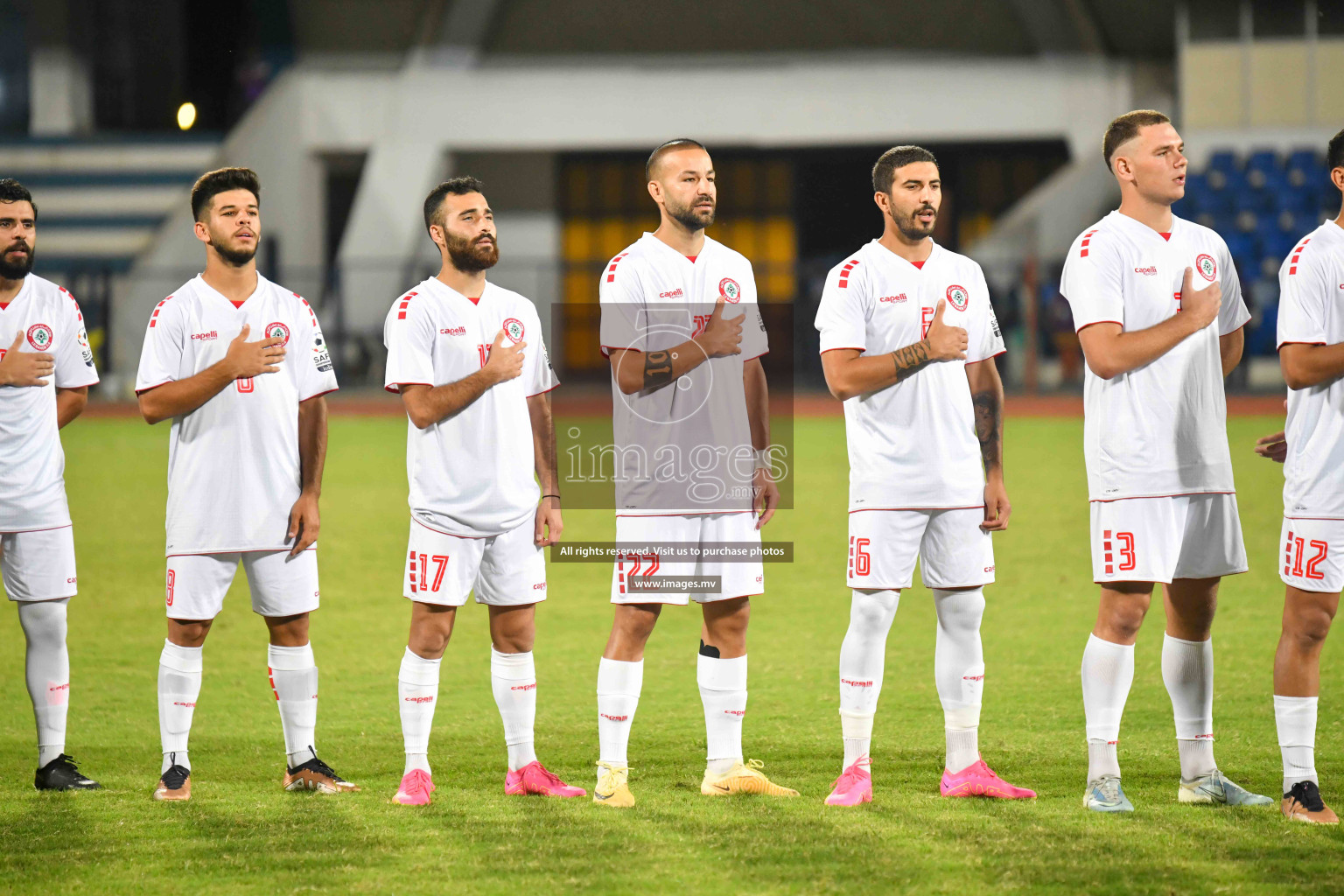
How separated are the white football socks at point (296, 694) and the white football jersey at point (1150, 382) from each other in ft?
9.66

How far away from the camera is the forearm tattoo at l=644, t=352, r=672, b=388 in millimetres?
4848

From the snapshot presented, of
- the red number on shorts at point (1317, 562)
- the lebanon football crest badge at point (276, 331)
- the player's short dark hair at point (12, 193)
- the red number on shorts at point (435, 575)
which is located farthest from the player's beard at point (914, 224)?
the player's short dark hair at point (12, 193)

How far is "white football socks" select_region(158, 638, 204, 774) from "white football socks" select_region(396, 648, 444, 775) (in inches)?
31.4

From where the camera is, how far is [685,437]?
4926mm

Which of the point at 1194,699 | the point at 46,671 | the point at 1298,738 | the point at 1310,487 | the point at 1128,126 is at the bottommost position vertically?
the point at 1298,738

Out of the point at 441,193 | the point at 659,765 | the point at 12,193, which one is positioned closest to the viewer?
the point at 441,193

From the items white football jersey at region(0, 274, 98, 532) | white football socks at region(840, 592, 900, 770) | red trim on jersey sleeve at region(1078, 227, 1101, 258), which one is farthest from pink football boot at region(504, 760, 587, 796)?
red trim on jersey sleeve at region(1078, 227, 1101, 258)

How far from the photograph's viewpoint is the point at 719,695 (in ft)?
16.5

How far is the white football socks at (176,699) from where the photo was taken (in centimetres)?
510

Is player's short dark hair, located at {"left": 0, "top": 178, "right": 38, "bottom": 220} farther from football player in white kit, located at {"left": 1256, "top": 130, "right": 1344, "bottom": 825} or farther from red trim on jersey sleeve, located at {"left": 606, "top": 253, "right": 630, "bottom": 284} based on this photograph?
football player in white kit, located at {"left": 1256, "top": 130, "right": 1344, "bottom": 825}

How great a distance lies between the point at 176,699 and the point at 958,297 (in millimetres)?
3207

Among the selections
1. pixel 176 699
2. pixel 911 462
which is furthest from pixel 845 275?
pixel 176 699

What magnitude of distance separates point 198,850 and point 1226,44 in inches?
1075

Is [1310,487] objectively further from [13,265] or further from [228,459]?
[13,265]
